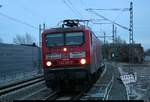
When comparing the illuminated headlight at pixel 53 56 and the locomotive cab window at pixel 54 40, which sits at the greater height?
the locomotive cab window at pixel 54 40

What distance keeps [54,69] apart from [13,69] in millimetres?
15029

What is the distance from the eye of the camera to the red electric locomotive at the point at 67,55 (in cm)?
2180

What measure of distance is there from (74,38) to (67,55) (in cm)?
101

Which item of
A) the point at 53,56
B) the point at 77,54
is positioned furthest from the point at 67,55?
the point at 53,56

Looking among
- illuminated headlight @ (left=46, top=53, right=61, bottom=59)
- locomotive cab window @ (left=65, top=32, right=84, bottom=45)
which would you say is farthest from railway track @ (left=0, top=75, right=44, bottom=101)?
locomotive cab window @ (left=65, top=32, right=84, bottom=45)

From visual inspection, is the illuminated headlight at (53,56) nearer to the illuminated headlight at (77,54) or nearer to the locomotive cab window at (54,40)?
the locomotive cab window at (54,40)

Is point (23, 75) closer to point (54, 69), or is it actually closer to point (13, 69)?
point (13, 69)

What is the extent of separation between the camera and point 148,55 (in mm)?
161625

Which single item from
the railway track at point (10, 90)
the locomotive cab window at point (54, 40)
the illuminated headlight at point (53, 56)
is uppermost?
the locomotive cab window at point (54, 40)

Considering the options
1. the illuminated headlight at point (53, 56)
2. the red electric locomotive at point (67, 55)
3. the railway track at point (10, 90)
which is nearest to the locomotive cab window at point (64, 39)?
the red electric locomotive at point (67, 55)

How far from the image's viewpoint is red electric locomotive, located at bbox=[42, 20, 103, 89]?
2180 centimetres

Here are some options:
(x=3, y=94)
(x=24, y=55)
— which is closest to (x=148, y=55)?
(x=24, y=55)

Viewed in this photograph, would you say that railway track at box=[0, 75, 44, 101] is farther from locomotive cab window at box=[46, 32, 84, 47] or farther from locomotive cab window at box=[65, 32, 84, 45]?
locomotive cab window at box=[65, 32, 84, 45]

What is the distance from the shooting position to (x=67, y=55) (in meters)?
22.0
